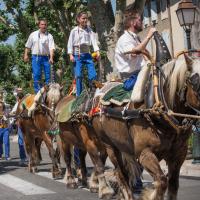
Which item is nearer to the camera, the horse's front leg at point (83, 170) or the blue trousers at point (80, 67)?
the horse's front leg at point (83, 170)

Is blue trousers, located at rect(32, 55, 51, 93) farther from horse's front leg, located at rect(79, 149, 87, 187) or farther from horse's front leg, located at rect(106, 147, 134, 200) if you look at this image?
horse's front leg, located at rect(106, 147, 134, 200)

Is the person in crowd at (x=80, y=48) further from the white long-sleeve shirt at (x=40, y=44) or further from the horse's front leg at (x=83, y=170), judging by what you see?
the white long-sleeve shirt at (x=40, y=44)

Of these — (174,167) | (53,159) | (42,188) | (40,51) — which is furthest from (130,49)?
(40,51)

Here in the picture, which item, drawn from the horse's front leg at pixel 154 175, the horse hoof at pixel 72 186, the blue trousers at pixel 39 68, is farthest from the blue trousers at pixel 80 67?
the horse's front leg at pixel 154 175

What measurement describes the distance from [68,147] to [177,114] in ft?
17.0

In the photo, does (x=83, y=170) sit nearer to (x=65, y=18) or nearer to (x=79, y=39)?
(x=79, y=39)

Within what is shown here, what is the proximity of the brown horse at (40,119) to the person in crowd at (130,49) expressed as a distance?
4.44 m

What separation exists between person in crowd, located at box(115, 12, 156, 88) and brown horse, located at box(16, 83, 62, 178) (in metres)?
4.44

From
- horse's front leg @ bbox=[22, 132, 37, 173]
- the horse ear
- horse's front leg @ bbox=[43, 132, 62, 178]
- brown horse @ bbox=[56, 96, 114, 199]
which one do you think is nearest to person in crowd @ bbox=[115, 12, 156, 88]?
the horse ear

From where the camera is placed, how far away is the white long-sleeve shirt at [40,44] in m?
13.7

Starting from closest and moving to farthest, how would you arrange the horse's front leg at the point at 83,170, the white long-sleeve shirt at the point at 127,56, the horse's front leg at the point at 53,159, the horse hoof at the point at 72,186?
1. the white long-sleeve shirt at the point at 127,56
2. the horse hoof at the point at 72,186
3. the horse's front leg at the point at 83,170
4. the horse's front leg at the point at 53,159

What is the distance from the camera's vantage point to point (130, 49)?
7.76 metres

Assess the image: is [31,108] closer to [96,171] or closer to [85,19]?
[85,19]

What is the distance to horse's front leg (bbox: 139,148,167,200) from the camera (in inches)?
263
